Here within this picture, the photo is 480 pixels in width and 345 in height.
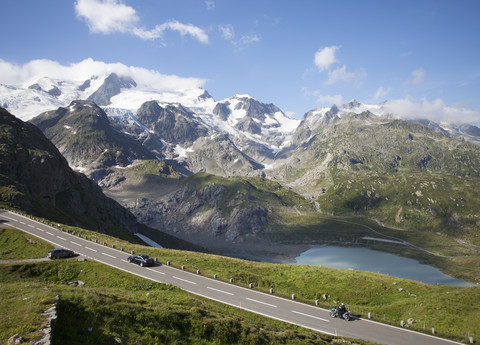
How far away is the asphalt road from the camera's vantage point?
32.5 m

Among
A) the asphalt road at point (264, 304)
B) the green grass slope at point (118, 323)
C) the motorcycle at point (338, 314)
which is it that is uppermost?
the green grass slope at point (118, 323)

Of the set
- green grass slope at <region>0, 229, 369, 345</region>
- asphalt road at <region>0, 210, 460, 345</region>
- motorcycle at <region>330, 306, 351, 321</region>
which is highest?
green grass slope at <region>0, 229, 369, 345</region>

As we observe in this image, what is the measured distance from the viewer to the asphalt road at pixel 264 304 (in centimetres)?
3250

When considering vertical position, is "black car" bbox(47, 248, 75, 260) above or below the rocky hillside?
below

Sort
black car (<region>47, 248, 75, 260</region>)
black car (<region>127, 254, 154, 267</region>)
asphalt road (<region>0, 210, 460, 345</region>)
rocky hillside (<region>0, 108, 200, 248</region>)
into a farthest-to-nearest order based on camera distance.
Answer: rocky hillside (<region>0, 108, 200, 248</region>), black car (<region>127, 254, 154, 267</region>), black car (<region>47, 248, 75, 260</region>), asphalt road (<region>0, 210, 460, 345</region>)

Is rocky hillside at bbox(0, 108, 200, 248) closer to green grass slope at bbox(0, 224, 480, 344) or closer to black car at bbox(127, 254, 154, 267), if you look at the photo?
black car at bbox(127, 254, 154, 267)

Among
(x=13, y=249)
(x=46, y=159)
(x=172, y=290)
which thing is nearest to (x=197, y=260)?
(x=172, y=290)

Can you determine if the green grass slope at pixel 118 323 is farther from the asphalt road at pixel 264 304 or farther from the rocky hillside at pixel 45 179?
the rocky hillside at pixel 45 179

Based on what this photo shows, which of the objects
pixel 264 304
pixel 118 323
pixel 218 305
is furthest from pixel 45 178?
pixel 118 323

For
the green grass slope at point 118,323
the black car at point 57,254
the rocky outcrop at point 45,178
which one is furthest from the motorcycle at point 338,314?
the rocky outcrop at point 45,178

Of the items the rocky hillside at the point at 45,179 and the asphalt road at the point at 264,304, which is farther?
the rocky hillside at the point at 45,179

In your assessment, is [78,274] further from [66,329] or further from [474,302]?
[474,302]

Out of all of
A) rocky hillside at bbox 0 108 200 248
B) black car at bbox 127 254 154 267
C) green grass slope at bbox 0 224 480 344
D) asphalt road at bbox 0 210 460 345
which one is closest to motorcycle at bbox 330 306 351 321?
asphalt road at bbox 0 210 460 345

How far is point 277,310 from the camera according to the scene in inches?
1465
